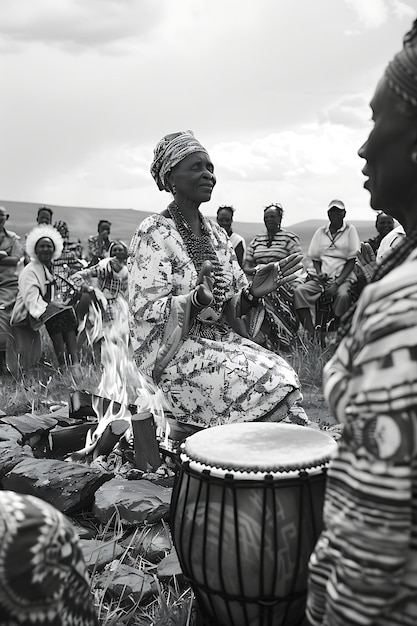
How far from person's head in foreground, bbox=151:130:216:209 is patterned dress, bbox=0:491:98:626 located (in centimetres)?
279

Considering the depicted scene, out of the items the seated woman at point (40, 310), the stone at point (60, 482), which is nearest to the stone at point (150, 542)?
the stone at point (60, 482)

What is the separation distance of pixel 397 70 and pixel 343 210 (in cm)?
719

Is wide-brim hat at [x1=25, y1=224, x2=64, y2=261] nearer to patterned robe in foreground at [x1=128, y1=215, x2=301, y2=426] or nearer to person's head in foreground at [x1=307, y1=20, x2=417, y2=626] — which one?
patterned robe in foreground at [x1=128, y1=215, x2=301, y2=426]

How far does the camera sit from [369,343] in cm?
126

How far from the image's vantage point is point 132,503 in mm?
3264

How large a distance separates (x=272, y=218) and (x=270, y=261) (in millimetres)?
613

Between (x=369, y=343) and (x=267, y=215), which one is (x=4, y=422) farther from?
(x=267, y=215)

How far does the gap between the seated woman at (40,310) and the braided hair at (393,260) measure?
5.73 metres

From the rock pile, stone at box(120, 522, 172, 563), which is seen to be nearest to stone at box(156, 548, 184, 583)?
the rock pile

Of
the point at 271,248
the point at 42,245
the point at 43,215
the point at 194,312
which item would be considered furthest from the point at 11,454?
the point at 43,215

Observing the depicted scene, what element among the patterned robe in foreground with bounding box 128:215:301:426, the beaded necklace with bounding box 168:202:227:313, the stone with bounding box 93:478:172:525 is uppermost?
the beaded necklace with bounding box 168:202:227:313

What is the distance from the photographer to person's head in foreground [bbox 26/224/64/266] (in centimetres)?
742

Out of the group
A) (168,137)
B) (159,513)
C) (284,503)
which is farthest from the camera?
(168,137)

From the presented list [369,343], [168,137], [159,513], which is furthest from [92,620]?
[168,137]
